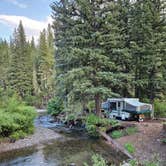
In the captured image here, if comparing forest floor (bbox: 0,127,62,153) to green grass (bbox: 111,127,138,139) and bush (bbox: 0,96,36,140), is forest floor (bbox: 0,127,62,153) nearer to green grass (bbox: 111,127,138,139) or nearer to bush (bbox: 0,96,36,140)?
bush (bbox: 0,96,36,140)

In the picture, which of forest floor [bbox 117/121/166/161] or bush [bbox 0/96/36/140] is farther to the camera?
bush [bbox 0/96/36/140]

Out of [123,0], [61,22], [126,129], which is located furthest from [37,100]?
[126,129]

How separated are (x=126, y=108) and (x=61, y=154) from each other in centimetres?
853

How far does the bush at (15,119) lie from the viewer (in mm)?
13518

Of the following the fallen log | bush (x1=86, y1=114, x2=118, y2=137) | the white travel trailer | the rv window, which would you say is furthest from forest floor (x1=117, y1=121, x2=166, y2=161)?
the rv window

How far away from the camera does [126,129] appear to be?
15.0 m

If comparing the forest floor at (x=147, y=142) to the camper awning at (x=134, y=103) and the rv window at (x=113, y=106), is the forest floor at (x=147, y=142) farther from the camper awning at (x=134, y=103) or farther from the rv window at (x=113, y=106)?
the rv window at (x=113, y=106)

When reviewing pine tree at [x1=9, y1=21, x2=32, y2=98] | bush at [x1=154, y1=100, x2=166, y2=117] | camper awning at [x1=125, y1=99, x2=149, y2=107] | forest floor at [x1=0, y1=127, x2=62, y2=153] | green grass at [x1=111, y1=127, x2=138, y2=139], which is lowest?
forest floor at [x1=0, y1=127, x2=62, y2=153]

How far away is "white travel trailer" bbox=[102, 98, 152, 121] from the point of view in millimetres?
18016

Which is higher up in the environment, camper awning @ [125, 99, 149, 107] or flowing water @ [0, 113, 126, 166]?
camper awning @ [125, 99, 149, 107]

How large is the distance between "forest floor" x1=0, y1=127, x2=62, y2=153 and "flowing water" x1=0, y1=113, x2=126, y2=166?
57 centimetres

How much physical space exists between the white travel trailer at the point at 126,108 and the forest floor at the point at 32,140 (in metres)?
5.89

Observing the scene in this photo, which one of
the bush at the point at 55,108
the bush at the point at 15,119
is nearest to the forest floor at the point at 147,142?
the bush at the point at 15,119

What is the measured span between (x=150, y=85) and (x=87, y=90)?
7246mm
